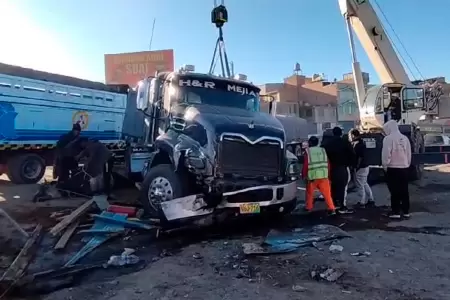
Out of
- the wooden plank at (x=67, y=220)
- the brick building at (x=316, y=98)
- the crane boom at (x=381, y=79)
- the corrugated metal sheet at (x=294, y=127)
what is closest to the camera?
the wooden plank at (x=67, y=220)

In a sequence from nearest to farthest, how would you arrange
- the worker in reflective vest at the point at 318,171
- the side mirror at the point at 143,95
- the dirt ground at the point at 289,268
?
1. the dirt ground at the point at 289,268
2. the worker in reflective vest at the point at 318,171
3. the side mirror at the point at 143,95

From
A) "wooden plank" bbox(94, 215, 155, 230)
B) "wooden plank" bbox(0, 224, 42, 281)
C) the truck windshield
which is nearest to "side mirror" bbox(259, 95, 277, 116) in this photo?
the truck windshield

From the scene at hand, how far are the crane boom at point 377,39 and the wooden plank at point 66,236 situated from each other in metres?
11.4

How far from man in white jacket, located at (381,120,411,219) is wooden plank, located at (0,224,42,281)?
6.00m

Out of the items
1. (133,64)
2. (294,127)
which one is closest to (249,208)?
(294,127)

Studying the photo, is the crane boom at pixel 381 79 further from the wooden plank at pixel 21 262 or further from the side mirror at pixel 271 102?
the wooden plank at pixel 21 262

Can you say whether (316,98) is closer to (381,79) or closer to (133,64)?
(133,64)

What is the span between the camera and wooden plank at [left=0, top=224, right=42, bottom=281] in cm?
484

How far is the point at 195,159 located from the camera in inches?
269

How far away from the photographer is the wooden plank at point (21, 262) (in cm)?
484

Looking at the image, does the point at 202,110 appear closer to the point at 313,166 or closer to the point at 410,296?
the point at 313,166

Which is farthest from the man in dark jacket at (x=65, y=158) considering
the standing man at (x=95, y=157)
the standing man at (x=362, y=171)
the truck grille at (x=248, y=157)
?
the standing man at (x=362, y=171)

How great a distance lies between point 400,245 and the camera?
607 cm

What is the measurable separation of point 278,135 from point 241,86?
195 centimetres
